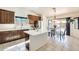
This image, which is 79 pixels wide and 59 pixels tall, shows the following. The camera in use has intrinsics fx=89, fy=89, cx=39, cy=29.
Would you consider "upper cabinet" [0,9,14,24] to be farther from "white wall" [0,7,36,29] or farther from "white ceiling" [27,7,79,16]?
"white ceiling" [27,7,79,16]

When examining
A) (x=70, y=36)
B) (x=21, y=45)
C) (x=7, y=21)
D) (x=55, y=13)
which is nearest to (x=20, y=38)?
(x=21, y=45)

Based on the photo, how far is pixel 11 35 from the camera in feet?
6.60

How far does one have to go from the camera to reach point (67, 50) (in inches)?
72.8

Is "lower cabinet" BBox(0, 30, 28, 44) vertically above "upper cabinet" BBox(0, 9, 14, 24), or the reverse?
"upper cabinet" BBox(0, 9, 14, 24)

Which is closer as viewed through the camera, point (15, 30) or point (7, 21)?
point (15, 30)

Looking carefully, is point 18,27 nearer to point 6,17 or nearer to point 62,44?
point 6,17

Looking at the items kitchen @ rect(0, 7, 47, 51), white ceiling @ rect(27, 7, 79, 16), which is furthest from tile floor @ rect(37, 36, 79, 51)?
white ceiling @ rect(27, 7, 79, 16)

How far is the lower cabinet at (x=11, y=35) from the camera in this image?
2.00 m

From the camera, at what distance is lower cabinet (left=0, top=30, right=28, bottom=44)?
6.57 feet

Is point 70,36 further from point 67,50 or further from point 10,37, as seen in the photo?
point 10,37

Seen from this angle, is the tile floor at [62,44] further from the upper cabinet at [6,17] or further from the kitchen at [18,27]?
the upper cabinet at [6,17]

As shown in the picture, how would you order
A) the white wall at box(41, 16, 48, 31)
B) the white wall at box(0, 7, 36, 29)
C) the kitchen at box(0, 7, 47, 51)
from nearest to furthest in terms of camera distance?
the white wall at box(0, 7, 36, 29)
the kitchen at box(0, 7, 47, 51)
the white wall at box(41, 16, 48, 31)

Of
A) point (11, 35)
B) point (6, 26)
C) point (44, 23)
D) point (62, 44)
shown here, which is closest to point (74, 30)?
point (62, 44)

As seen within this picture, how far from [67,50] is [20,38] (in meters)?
1.06
